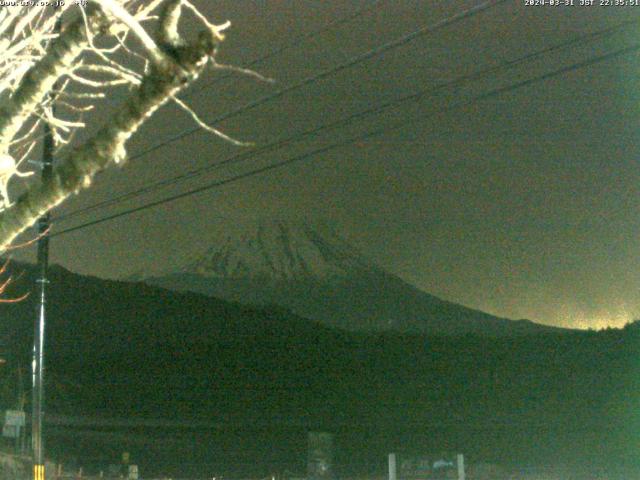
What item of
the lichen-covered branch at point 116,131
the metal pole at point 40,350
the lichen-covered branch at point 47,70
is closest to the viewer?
the lichen-covered branch at point 116,131

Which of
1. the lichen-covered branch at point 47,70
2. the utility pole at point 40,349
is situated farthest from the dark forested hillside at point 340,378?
the lichen-covered branch at point 47,70

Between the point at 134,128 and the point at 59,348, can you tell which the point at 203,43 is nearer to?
the point at 134,128

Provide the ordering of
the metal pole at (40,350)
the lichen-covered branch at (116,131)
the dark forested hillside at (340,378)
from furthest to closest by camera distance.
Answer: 1. the dark forested hillside at (340,378)
2. the metal pole at (40,350)
3. the lichen-covered branch at (116,131)

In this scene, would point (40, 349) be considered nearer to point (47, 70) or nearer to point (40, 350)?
point (40, 350)

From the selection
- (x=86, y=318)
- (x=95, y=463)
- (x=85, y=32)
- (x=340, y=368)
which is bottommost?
(x=95, y=463)

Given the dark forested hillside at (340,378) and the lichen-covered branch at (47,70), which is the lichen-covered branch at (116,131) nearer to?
the lichen-covered branch at (47,70)

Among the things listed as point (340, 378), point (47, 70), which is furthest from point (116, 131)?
point (340, 378)

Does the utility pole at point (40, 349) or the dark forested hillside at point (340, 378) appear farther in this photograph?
the dark forested hillside at point (340, 378)

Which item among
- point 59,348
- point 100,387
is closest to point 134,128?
point 100,387

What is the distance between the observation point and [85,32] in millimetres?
5348

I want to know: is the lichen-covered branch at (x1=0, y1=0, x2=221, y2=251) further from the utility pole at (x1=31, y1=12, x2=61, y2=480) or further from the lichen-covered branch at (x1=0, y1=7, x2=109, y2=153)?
the utility pole at (x1=31, y1=12, x2=61, y2=480)

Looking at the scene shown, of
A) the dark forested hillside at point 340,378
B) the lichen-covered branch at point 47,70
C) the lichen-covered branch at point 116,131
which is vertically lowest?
the lichen-covered branch at point 116,131

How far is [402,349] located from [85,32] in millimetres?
120200

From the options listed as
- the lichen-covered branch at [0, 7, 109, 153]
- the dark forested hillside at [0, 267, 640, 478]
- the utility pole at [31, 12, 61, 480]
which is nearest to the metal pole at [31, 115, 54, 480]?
Answer: the utility pole at [31, 12, 61, 480]
